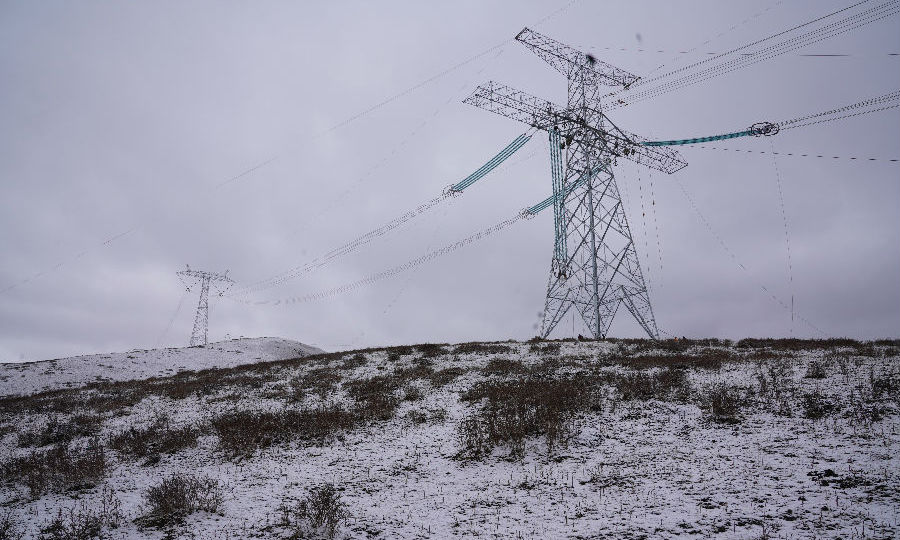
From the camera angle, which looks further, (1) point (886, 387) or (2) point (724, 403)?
(2) point (724, 403)

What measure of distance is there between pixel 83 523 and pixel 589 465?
7.79 metres

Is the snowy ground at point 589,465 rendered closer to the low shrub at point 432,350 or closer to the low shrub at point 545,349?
A: the low shrub at point 545,349

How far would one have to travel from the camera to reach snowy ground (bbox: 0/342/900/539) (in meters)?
5.59

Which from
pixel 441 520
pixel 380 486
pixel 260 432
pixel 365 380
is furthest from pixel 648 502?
pixel 365 380

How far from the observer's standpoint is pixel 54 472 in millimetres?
8320

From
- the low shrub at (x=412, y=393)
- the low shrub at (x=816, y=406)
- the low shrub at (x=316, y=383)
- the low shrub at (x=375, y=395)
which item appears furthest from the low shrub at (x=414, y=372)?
the low shrub at (x=816, y=406)

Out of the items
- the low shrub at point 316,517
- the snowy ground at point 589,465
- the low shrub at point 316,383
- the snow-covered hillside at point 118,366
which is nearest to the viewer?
the snowy ground at point 589,465

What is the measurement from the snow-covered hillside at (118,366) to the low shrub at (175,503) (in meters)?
24.8

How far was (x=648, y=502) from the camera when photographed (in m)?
6.00

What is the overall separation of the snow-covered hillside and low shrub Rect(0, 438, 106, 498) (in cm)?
2020

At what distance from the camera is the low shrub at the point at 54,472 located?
7.95 m

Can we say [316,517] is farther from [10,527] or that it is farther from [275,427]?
[275,427]

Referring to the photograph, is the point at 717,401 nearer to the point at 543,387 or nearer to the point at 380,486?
the point at 543,387

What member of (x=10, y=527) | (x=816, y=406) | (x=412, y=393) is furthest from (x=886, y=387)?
(x=10, y=527)
